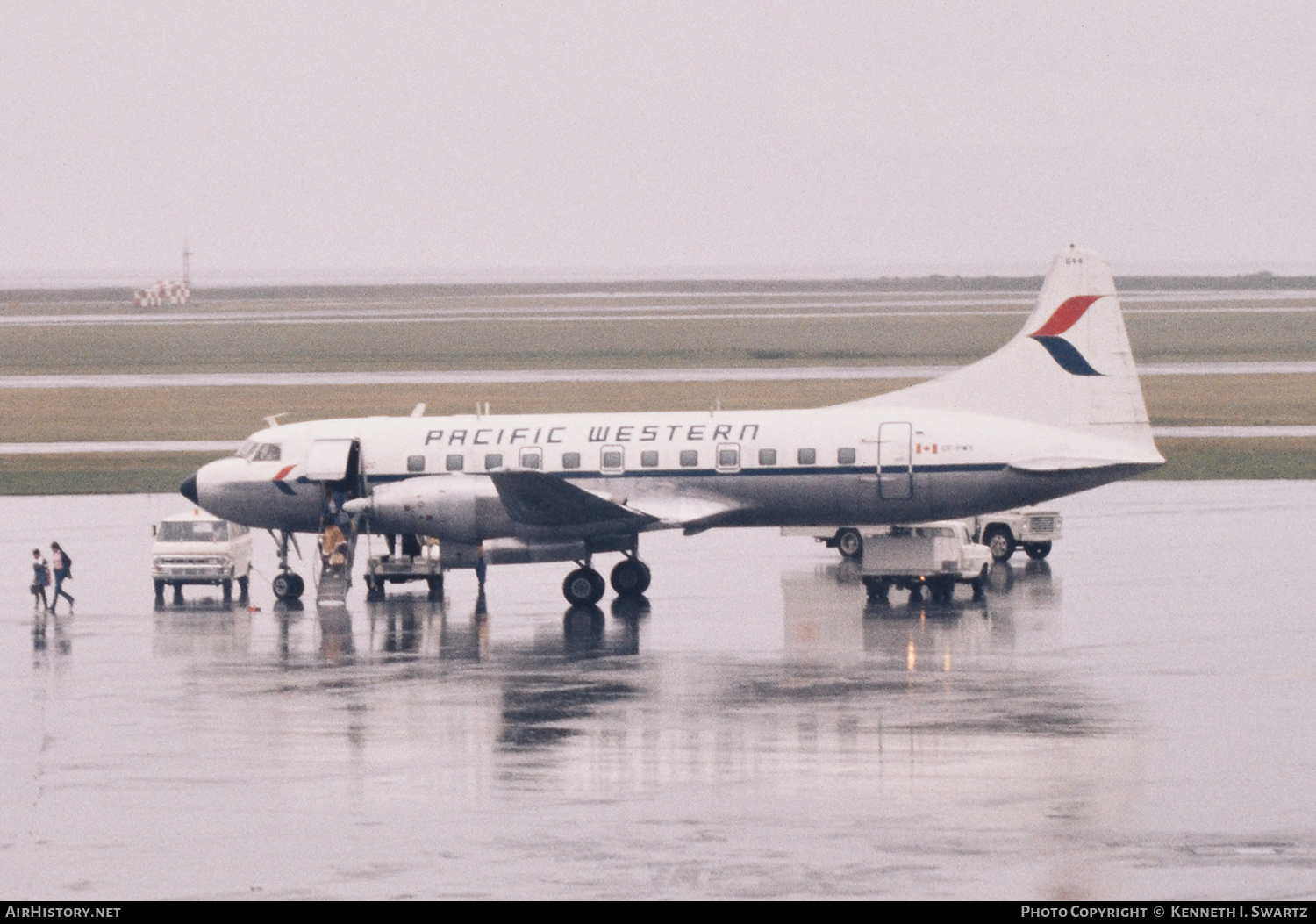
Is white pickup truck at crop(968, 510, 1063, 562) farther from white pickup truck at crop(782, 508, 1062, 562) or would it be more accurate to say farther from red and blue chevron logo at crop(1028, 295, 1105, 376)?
red and blue chevron logo at crop(1028, 295, 1105, 376)

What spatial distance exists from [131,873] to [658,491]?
2385cm

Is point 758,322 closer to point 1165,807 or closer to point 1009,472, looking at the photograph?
point 1009,472

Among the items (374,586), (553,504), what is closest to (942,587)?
(553,504)

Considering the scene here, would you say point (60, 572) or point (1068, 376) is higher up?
point (1068, 376)

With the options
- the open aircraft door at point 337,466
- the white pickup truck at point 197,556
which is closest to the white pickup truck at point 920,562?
the open aircraft door at point 337,466

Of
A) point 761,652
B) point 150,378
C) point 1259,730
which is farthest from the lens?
point 150,378

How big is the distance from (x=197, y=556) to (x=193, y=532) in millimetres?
1082

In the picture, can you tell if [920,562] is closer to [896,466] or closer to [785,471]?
[896,466]

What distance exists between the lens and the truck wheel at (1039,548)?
4628 cm

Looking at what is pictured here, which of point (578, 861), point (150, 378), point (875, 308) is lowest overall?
point (578, 861)

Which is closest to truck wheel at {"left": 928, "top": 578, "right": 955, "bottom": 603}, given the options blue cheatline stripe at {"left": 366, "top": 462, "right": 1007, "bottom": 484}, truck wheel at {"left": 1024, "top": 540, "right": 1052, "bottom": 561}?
blue cheatline stripe at {"left": 366, "top": 462, "right": 1007, "bottom": 484}

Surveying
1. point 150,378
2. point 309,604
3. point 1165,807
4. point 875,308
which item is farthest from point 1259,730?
point 875,308

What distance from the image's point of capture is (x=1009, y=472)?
4047 centimetres

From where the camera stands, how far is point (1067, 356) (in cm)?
4212
